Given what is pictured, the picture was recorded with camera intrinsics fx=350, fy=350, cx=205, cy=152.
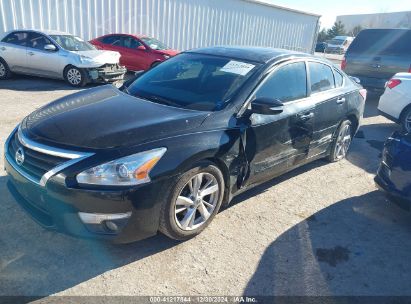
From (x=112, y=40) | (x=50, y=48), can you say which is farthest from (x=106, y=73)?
(x=112, y=40)

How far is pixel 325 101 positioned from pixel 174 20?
39.7 feet

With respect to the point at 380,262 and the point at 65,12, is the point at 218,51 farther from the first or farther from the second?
the point at 65,12

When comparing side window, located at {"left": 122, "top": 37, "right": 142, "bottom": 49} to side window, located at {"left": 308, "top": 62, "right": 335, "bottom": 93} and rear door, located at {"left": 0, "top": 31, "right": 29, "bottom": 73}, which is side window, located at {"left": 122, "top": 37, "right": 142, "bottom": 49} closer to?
rear door, located at {"left": 0, "top": 31, "right": 29, "bottom": 73}

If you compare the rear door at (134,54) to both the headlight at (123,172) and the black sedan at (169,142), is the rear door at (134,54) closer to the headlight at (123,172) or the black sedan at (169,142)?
the black sedan at (169,142)

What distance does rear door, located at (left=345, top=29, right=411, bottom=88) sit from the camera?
9109mm

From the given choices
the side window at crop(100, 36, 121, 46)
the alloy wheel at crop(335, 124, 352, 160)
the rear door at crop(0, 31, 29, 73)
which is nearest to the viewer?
the alloy wheel at crop(335, 124, 352, 160)

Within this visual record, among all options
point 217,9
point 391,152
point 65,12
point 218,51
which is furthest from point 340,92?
point 217,9

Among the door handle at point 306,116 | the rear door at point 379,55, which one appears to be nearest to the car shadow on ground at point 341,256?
the door handle at point 306,116

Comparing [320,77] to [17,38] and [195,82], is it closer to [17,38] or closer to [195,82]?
[195,82]

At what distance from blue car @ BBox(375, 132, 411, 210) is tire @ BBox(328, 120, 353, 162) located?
3.80 ft

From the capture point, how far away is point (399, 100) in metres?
6.69

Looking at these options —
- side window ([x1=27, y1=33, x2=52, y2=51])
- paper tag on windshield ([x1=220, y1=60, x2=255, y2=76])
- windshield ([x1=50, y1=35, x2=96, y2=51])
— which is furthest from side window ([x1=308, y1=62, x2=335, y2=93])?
side window ([x1=27, y1=33, x2=52, y2=51])

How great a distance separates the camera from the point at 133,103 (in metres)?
3.28

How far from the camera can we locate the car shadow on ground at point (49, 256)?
2459 mm
